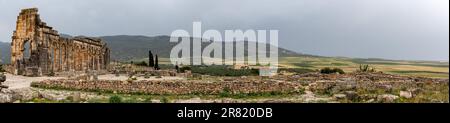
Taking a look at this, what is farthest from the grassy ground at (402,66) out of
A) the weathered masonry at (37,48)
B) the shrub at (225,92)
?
the weathered masonry at (37,48)

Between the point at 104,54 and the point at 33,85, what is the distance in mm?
35115

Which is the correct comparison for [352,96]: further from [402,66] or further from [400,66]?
[400,66]

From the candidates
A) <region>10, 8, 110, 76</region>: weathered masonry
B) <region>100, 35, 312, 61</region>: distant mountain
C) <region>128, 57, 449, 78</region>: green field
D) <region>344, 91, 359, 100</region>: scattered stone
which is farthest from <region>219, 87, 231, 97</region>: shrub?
<region>100, 35, 312, 61</region>: distant mountain

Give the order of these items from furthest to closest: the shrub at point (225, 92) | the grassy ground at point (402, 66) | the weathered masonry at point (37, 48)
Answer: the grassy ground at point (402, 66), the weathered masonry at point (37, 48), the shrub at point (225, 92)

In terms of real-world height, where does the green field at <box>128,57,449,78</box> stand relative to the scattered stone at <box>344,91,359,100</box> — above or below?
below

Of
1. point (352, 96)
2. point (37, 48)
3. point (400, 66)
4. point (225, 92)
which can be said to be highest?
point (37, 48)

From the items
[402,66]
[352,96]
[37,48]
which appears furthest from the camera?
[402,66]

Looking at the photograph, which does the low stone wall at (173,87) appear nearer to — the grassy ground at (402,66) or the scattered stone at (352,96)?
the scattered stone at (352,96)

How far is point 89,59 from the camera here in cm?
5747

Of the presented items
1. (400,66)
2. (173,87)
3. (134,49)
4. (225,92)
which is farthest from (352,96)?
(134,49)

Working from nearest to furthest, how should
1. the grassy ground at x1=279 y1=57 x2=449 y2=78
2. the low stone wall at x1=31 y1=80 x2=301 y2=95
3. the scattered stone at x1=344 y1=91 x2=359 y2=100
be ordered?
the scattered stone at x1=344 y1=91 x2=359 y2=100 < the low stone wall at x1=31 y1=80 x2=301 y2=95 < the grassy ground at x1=279 y1=57 x2=449 y2=78

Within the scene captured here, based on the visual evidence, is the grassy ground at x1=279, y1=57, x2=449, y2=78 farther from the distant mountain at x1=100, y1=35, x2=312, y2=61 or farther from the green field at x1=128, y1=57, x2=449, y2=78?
the distant mountain at x1=100, y1=35, x2=312, y2=61

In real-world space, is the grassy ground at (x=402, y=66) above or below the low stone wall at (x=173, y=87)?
below
